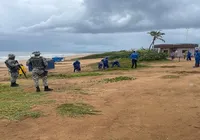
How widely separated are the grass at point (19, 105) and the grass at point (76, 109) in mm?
655

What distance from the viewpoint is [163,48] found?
170 ft

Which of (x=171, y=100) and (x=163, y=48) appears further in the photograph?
(x=163, y=48)

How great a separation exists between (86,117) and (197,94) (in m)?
4.83

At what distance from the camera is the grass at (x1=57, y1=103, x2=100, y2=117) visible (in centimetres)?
805

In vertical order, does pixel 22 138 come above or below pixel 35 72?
below

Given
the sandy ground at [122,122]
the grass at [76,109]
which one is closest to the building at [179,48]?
the sandy ground at [122,122]

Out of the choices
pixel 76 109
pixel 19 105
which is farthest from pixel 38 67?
pixel 76 109

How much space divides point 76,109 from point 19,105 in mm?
1773

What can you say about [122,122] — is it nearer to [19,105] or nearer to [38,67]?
[19,105]

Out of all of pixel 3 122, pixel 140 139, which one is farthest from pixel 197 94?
pixel 3 122

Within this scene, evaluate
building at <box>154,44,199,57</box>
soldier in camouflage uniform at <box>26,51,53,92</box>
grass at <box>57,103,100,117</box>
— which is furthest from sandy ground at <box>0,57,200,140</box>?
building at <box>154,44,199,57</box>

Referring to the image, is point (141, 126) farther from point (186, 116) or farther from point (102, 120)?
point (186, 116)

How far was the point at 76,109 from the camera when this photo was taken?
844 centimetres

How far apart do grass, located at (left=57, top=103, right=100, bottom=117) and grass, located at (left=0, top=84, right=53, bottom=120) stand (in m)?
0.65
